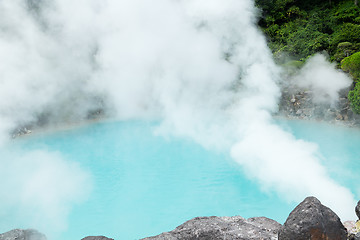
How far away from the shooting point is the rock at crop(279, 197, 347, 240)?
305 centimetres

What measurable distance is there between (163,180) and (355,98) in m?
6.10

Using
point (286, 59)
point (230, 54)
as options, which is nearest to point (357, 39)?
point (286, 59)

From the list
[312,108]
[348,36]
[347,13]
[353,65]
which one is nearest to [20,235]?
[312,108]

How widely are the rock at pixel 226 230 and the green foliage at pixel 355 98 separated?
6647 millimetres

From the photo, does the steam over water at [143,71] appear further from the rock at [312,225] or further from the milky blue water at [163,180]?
the rock at [312,225]

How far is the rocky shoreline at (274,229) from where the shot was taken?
3.07 meters

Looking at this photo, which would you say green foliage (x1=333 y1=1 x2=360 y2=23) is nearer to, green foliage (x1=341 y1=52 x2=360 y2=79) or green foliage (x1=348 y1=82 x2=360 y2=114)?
green foliage (x1=341 y1=52 x2=360 y2=79)

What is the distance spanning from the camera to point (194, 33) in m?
11.4

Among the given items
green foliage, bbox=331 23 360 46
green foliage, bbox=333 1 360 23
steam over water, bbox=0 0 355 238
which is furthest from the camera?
green foliage, bbox=333 1 360 23

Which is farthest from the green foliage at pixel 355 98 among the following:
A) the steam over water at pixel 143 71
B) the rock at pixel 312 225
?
the rock at pixel 312 225

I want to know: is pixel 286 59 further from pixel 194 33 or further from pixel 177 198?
pixel 177 198

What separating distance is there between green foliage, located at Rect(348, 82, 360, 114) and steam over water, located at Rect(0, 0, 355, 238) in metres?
0.85

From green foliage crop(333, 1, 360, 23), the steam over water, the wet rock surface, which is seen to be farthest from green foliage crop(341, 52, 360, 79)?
green foliage crop(333, 1, 360, 23)

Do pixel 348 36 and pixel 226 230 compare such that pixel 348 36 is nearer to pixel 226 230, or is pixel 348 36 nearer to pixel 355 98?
pixel 355 98
